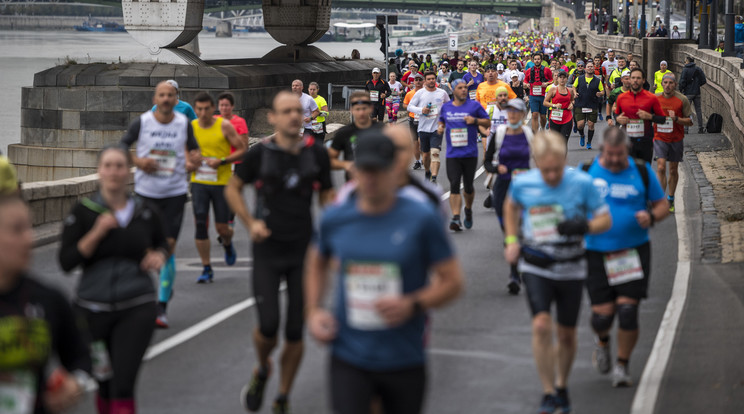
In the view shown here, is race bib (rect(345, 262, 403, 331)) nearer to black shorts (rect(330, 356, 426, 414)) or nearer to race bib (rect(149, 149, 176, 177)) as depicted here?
black shorts (rect(330, 356, 426, 414))

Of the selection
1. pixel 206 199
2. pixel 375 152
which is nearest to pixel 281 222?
pixel 375 152

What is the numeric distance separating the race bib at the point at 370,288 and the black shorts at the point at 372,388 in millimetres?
192

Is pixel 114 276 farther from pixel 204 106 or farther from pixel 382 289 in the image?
pixel 204 106

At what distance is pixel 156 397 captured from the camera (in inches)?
304

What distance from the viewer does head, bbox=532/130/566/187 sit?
701 centimetres

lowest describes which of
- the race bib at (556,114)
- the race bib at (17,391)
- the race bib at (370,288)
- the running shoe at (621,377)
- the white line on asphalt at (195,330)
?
the white line on asphalt at (195,330)

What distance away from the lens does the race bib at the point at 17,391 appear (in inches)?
163

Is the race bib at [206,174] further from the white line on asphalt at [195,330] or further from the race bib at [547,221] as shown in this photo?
the race bib at [547,221]

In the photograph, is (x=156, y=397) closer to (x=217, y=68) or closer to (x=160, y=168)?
(x=160, y=168)

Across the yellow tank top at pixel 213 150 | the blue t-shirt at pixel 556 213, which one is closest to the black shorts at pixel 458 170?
the yellow tank top at pixel 213 150

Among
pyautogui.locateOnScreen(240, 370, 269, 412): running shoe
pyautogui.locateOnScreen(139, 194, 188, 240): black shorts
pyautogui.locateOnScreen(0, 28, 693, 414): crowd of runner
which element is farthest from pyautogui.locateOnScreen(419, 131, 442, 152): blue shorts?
pyautogui.locateOnScreen(240, 370, 269, 412): running shoe

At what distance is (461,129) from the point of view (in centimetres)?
1461

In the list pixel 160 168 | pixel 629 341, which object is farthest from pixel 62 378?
pixel 160 168

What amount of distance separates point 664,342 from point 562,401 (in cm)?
258
